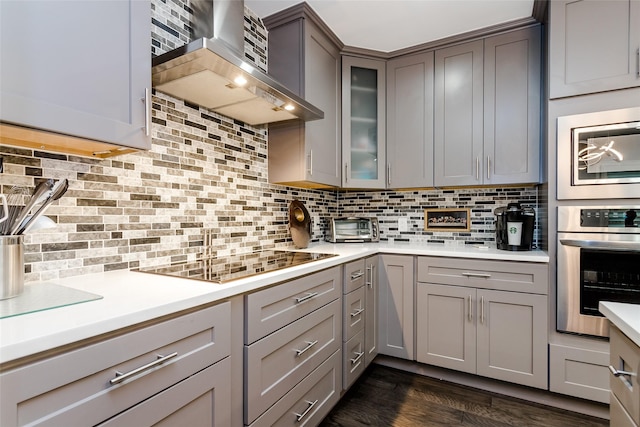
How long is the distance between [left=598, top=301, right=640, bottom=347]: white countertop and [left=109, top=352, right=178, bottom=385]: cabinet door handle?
3.71 feet

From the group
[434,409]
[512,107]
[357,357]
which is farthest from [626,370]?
[512,107]

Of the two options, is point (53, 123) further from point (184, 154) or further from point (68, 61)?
point (184, 154)

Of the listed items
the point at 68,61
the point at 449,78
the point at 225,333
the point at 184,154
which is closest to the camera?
the point at 68,61

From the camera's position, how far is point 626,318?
803 millimetres

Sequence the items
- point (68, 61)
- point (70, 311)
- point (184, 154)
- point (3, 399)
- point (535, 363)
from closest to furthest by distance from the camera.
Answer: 1. point (3, 399)
2. point (70, 311)
3. point (68, 61)
4. point (184, 154)
5. point (535, 363)

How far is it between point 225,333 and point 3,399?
0.56m

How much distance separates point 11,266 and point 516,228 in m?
2.54

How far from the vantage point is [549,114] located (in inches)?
77.5

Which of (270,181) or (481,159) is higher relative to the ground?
(481,159)

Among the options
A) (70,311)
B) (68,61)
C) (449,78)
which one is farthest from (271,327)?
(449,78)

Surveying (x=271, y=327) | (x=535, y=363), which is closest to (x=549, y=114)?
(x=535, y=363)

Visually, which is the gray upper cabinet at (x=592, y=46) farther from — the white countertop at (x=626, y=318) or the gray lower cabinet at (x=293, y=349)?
the gray lower cabinet at (x=293, y=349)

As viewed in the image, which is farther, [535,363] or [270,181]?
[270,181]

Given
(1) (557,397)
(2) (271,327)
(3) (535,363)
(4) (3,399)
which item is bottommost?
(1) (557,397)
